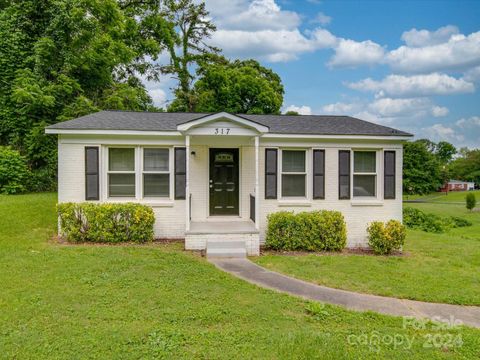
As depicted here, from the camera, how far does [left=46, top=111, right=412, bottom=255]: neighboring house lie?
865 centimetres

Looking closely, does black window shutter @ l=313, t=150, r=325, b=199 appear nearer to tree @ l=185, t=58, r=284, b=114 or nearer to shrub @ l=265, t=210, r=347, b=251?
shrub @ l=265, t=210, r=347, b=251

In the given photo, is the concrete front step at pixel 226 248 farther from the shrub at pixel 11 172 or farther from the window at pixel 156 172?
the shrub at pixel 11 172

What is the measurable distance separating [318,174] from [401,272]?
3472 mm

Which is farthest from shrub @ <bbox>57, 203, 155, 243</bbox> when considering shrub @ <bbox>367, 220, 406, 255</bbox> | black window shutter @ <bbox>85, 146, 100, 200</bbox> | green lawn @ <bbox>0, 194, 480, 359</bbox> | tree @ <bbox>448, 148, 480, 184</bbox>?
tree @ <bbox>448, 148, 480, 184</bbox>

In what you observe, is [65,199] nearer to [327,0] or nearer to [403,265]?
[403,265]

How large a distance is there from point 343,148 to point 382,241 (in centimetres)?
281

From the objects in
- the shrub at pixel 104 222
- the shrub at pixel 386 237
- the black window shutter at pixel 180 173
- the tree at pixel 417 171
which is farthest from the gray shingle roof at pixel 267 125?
the tree at pixel 417 171

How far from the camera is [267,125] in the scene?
9.72m

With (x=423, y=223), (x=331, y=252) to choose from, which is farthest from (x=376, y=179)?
(x=423, y=223)

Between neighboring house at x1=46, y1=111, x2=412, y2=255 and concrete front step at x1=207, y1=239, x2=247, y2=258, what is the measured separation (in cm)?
59

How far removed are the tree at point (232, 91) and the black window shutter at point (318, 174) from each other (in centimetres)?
1588

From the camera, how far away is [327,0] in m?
14.6

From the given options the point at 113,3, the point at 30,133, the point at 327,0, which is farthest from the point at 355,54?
the point at 30,133

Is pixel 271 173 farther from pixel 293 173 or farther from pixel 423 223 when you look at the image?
pixel 423 223
